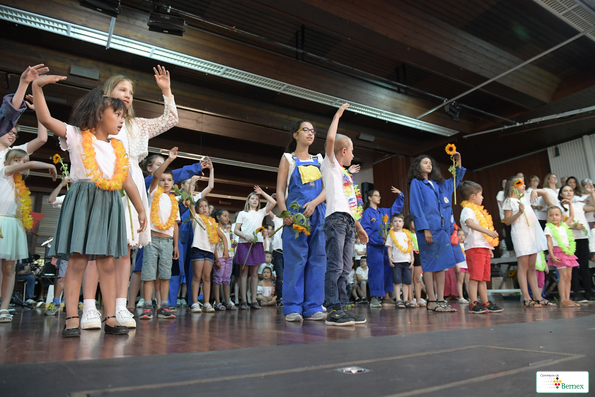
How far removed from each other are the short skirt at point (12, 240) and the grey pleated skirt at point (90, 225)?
1.34 m

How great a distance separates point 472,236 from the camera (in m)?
3.73

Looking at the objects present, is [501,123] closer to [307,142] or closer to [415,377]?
[307,142]

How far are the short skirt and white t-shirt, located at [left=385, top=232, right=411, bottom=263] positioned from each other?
388 centimetres

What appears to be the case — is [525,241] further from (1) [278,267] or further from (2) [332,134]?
(1) [278,267]

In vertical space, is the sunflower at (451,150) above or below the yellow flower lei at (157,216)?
above

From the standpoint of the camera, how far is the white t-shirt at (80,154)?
6.48 ft

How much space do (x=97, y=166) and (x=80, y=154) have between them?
9 cm

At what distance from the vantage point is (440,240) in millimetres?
3477

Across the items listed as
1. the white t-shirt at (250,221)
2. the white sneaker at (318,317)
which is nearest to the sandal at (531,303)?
the white sneaker at (318,317)

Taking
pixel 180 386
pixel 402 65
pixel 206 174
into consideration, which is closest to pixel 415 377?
pixel 180 386

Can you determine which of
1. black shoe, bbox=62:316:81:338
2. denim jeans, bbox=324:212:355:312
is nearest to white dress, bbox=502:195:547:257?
denim jeans, bbox=324:212:355:312

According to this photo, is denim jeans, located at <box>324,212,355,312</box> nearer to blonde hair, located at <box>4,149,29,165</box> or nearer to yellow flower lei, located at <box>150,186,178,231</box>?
yellow flower lei, located at <box>150,186,178,231</box>
